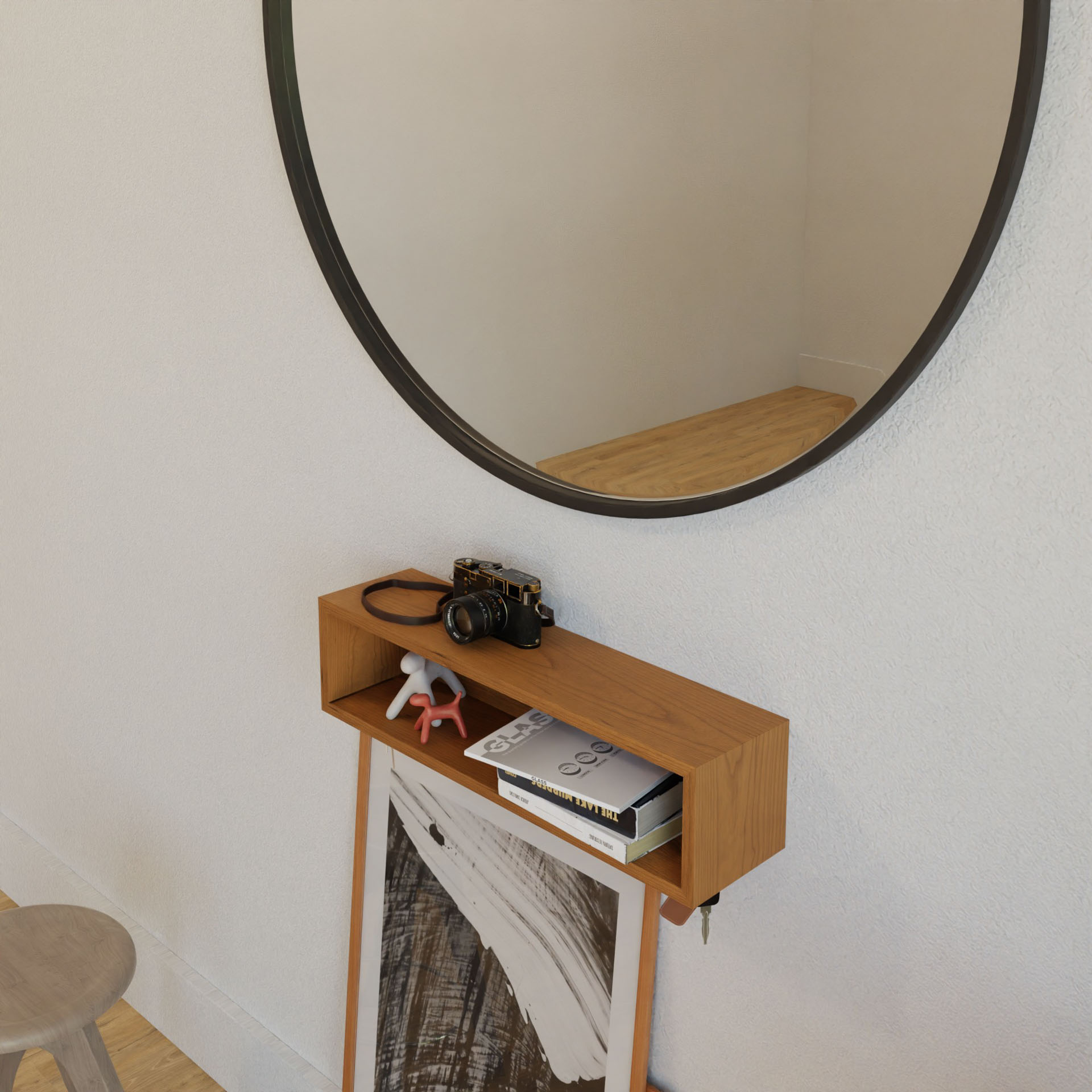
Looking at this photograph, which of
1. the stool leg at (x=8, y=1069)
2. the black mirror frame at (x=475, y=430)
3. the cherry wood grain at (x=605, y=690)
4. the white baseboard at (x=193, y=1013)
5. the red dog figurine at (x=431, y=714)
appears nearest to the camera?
the black mirror frame at (x=475, y=430)

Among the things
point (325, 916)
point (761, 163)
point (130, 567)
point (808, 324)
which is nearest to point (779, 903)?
point (808, 324)

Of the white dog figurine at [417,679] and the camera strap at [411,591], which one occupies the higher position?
the camera strap at [411,591]

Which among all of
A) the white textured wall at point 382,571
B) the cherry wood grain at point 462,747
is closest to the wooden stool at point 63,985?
the white textured wall at point 382,571

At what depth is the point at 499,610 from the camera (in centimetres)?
114

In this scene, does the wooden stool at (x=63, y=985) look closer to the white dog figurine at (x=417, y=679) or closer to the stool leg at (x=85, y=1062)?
the stool leg at (x=85, y=1062)

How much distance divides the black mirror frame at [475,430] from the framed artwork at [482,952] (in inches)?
17.6

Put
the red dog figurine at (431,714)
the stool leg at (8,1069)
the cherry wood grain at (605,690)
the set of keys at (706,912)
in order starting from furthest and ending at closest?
1. the stool leg at (8,1069)
2. the red dog figurine at (431,714)
3. the set of keys at (706,912)
4. the cherry wood grain at (605,690)

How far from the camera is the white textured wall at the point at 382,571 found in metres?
0.87

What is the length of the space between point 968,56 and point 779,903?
81cm

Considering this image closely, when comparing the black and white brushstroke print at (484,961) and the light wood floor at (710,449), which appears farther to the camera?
the black and white brushstroke print at (484,961)

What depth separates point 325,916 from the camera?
67.2 inches

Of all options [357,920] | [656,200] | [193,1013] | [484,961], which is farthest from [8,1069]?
[656,200]

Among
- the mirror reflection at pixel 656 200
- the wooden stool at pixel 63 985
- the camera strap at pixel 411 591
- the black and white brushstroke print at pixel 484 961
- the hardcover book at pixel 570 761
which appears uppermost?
the mirror reflection at pixel 656 200

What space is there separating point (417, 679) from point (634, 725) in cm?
35
